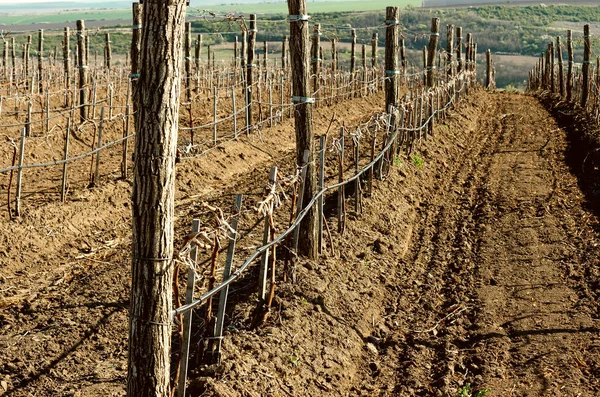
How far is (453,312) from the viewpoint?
8125 mm

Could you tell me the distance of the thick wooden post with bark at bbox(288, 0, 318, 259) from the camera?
8109mm

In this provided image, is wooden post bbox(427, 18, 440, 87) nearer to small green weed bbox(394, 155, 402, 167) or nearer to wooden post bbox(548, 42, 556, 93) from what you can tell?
Answer: small green weed bbox(394, 155, 402, 167)

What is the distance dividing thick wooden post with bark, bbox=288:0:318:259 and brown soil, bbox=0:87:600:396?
0.33 metres

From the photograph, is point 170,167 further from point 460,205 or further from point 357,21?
point 357,21

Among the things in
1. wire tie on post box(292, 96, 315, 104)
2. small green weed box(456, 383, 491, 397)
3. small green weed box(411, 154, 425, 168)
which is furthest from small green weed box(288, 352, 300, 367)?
small green weed box(411, 154, 425, 168)

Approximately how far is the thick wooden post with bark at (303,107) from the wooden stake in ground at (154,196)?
3.69 metres

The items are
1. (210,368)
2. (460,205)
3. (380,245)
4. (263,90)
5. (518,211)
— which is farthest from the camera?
(263,90)

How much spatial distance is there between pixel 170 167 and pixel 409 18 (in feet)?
282

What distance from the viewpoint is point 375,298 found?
27.8 ft

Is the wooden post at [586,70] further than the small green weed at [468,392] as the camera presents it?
Yes

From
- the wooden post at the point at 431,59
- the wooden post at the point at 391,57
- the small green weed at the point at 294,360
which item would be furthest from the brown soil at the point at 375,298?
the wooden post at the point at 431,59

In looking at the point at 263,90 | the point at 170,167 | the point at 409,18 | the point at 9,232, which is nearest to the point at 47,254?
the point at 9,232

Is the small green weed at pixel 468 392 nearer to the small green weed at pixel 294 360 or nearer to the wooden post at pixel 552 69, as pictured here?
the small green weed at pixel 294 360

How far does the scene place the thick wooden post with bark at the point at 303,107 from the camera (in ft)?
26.6
